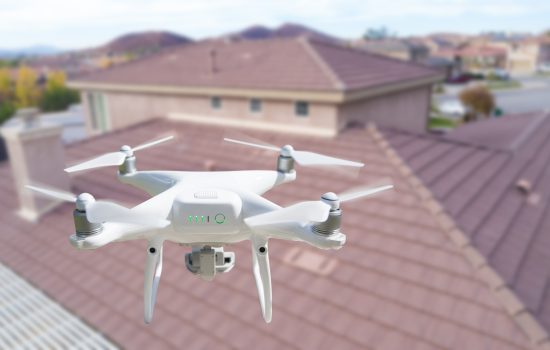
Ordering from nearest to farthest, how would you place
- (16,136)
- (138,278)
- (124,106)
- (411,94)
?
(138,278), (16,136), (411,94), (124,106)

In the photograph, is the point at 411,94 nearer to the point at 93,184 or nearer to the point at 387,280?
the point at 387,280

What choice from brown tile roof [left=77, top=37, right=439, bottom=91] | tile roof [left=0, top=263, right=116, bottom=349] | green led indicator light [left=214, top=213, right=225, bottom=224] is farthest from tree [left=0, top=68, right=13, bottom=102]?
green led indicator light [left=214, top=213, right=225, bottom=224]

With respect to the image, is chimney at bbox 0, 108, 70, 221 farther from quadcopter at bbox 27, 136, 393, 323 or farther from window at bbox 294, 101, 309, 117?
quadcopter at bbox 27, 136, 393, 323

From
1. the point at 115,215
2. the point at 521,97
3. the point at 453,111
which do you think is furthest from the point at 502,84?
the point at 115,215

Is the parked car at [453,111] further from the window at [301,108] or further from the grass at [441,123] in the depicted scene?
the window at [301,108]

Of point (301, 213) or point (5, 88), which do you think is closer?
point (301, 213)

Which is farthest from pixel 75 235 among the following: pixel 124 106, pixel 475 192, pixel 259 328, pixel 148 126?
pixel 124 106

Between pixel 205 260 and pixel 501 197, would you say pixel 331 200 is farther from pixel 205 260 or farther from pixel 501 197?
pixel 501 197
